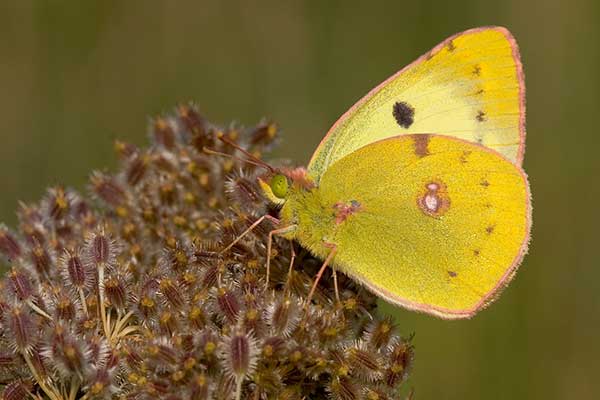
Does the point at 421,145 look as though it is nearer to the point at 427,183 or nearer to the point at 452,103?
the point at 427,183

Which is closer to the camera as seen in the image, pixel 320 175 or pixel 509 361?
pixel 320 175

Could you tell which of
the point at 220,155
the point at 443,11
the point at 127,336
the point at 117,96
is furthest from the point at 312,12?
the point at 127,336

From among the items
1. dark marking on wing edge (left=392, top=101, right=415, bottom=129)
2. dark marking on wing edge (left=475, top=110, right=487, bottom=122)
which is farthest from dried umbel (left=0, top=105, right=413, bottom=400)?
dark marking on wing edge (left=475, top=110, right=487, bottom=122)

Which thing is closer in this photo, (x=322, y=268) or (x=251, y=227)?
(x=322, y=268)

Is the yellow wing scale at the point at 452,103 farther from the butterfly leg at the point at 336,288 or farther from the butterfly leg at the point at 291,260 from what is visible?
the butterfly leg at the point at 336,288

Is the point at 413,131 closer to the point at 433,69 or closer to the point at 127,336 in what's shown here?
the point at 433,69

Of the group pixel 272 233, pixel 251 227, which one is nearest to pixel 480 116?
pixel 272 233
